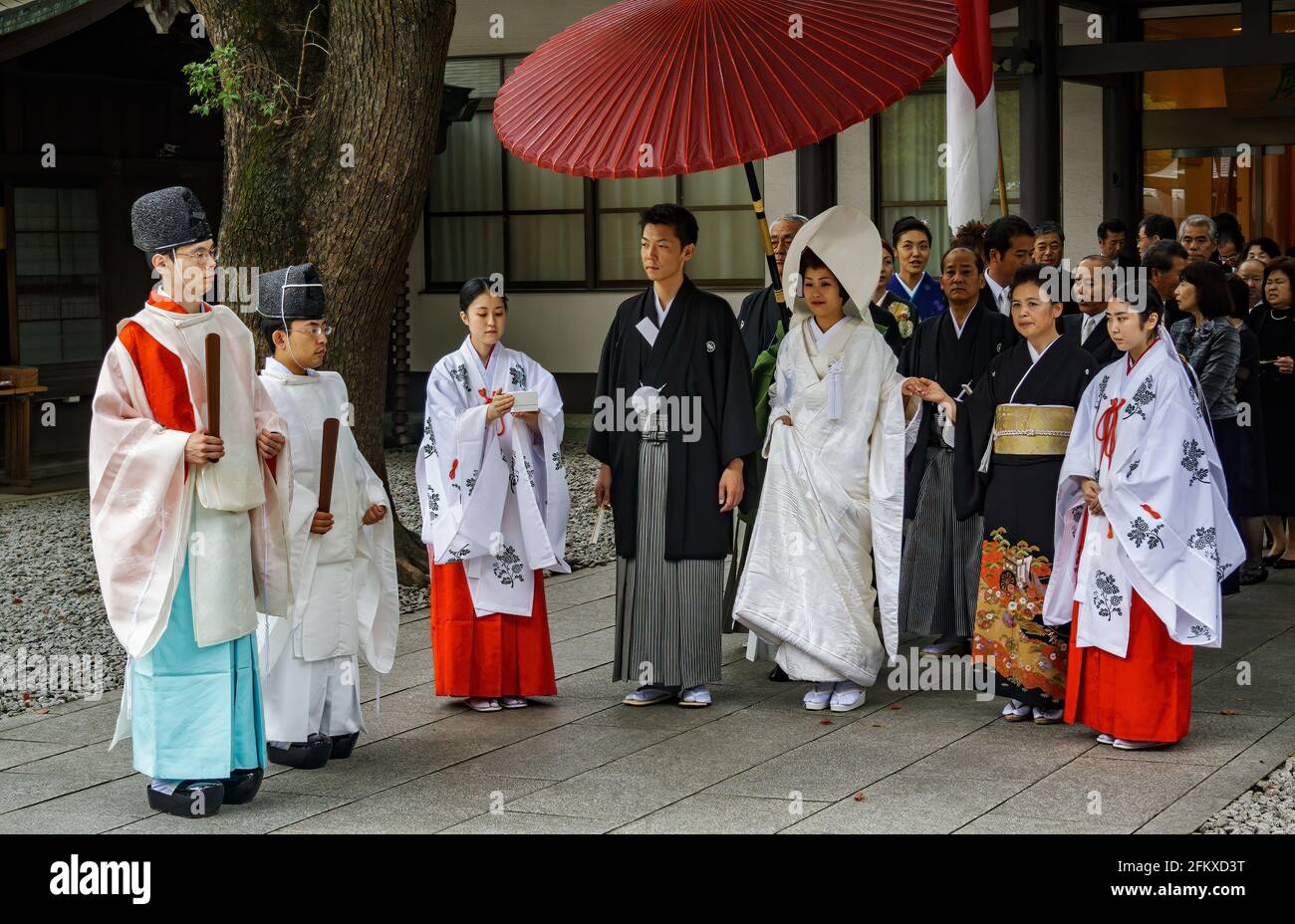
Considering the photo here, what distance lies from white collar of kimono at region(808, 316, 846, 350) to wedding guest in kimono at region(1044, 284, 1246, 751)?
1.03 meters

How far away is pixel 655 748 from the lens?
18.0 ft

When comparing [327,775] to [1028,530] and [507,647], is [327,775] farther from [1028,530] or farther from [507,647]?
[1028,530]

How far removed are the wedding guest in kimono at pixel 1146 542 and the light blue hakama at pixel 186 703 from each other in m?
2.82

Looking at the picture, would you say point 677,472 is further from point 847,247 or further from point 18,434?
point 18,434

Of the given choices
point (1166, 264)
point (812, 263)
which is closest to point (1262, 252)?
point (1166, 264)

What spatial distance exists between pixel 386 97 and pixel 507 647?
10.2 feet

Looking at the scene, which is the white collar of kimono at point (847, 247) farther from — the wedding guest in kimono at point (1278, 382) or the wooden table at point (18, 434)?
the wooden table at point (18, 434)

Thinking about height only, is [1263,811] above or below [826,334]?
below

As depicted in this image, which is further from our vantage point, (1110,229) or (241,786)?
(1110,229)

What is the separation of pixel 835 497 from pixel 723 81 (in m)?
1.58

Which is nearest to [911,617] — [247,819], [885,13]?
[885,13]

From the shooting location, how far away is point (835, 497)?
19.9 feet

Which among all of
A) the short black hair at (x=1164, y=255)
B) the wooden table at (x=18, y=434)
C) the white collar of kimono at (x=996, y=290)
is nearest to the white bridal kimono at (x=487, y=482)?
the white collar of kimono at (x=996, y=290)

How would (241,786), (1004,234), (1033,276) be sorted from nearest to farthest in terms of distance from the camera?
(241,786), (1033,276), (1004,234)
